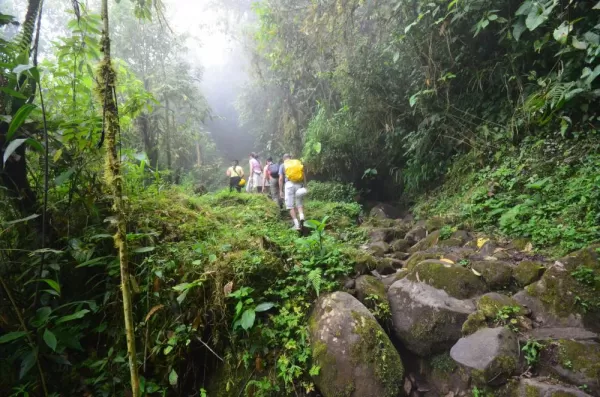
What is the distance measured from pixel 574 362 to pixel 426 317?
1.07 m

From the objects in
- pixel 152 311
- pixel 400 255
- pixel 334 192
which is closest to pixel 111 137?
pixel 152 311

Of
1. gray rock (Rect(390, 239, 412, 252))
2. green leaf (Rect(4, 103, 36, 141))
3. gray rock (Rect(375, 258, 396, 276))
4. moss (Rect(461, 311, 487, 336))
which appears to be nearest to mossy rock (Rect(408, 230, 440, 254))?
gray rock (Rect(390, 239, 412, 252))

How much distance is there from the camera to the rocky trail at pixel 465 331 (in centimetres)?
245

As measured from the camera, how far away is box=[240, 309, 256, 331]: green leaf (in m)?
2.66

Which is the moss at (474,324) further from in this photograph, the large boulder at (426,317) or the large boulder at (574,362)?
the large boulder at (574,362)

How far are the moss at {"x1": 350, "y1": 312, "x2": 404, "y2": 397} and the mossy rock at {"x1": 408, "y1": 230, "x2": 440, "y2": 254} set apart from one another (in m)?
2.63

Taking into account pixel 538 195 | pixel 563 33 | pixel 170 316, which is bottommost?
pixel 170 316

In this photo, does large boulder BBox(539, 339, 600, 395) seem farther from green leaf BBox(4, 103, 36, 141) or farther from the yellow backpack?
the yellow backpack

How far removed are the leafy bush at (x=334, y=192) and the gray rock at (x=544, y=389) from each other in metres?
8.34

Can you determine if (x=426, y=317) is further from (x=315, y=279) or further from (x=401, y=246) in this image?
(x=401, y=246)

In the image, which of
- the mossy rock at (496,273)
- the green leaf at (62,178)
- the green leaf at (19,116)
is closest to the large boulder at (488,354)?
the mossy rock at (496,273)

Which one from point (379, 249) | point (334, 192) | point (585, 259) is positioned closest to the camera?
point (585, 259)

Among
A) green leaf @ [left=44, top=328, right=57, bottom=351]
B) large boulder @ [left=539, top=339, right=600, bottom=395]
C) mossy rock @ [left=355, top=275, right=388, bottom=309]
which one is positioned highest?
green leaf @ [left=44, top=328, right=57, bottom=351]

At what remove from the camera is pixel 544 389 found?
7.44 feet
